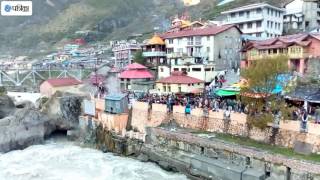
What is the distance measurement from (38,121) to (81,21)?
116648 millimetres

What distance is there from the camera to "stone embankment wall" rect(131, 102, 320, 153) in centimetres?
2762

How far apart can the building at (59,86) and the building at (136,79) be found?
23.3 ft

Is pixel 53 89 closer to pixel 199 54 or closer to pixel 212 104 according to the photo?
pixel 199 54

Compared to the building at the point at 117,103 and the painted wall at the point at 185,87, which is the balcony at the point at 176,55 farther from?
the building at the point at 117,103

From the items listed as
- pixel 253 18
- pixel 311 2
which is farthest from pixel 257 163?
pixel 311 2

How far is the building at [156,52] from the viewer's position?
56000 mm

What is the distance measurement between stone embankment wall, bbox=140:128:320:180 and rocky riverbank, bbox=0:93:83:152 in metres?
12.4

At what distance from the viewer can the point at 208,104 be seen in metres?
35.5

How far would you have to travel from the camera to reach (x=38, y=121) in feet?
139

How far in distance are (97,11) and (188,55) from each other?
115 metres

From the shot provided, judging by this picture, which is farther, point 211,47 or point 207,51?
point 207,51

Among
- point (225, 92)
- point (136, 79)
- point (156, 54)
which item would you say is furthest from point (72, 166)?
point (156, 54)

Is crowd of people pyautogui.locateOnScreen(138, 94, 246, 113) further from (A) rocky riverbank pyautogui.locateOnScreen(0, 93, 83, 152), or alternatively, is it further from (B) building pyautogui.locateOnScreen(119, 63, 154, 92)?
(A) rocky riverbank pyautogui.locateOnScreen(0, 93, 83, 152)

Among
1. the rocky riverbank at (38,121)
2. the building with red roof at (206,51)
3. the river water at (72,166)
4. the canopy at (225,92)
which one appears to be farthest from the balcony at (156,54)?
the river water at (72,166)
